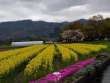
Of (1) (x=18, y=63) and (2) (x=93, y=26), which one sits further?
(2) (x=93, y=26)

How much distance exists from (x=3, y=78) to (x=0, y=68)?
1.13 meters

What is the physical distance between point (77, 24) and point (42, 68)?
16071cm

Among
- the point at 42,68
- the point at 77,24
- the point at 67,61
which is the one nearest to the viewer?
the point at 42,68

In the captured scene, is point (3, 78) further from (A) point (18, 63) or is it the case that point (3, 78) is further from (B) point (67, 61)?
(B) point (67, 61)

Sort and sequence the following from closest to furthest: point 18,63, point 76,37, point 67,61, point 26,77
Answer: point 26,77
point 18,63
point 67,61
point 76,37

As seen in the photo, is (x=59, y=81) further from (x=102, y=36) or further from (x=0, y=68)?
(x=102, y=36)

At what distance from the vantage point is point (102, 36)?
156 m

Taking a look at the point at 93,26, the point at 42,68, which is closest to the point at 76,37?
the point at 93,26

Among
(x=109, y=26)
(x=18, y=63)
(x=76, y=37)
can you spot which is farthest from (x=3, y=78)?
(x=76, y=37)

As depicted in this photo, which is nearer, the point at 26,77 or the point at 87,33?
the point at 26,77

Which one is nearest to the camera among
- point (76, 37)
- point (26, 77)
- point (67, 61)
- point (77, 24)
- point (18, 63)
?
point (26, 77)

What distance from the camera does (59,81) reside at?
50.8ft

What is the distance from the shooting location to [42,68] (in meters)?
23.5

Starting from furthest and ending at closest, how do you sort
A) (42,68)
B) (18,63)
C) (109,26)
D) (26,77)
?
(109,26) < (18,63) < (42,68) < (26,77)
